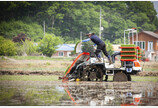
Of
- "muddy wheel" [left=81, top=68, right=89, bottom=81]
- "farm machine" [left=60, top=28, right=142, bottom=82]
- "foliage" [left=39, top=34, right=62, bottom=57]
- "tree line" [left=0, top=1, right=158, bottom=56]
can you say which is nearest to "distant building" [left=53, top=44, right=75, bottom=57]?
"tree line" [left=0, top=1, right=158, bottom=56]

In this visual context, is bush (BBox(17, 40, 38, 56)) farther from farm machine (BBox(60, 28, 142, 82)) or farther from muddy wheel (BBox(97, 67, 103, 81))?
muddy wheel (BBox(97, 67, 103, 81))

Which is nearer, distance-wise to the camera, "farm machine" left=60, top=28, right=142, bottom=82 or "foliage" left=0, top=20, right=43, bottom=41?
"farm machine" left=60, top=28, right=142, bottom=82

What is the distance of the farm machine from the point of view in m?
19.6

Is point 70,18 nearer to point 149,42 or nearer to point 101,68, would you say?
point 149,42

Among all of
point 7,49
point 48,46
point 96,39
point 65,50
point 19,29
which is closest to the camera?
point 96,39

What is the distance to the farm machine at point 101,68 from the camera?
1956 centimetres

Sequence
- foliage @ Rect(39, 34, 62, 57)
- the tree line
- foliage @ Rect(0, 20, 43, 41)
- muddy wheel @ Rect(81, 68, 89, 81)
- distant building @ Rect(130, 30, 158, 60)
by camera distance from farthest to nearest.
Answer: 1. the tree line
2. foliage @ Rect(0, 20, 43, 41)
3. distant building @ Rect(130, 30, 158, 60)
4. foliage @ Rect(39, 34, 62, 57)
5. muddy wheel @ Rect(81, 68, 89, 81)

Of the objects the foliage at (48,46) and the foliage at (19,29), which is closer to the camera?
the foliage at (48,46)

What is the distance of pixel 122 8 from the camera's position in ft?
389

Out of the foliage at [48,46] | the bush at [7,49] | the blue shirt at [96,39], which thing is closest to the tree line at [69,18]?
the foliage at [48,46]

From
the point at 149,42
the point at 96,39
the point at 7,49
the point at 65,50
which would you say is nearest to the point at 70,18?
the point at 65,50

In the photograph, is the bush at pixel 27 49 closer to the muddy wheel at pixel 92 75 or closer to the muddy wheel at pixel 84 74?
the muddy wheel at pixel 84 74

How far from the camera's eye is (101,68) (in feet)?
64.8

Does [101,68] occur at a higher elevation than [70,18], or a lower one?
lower
